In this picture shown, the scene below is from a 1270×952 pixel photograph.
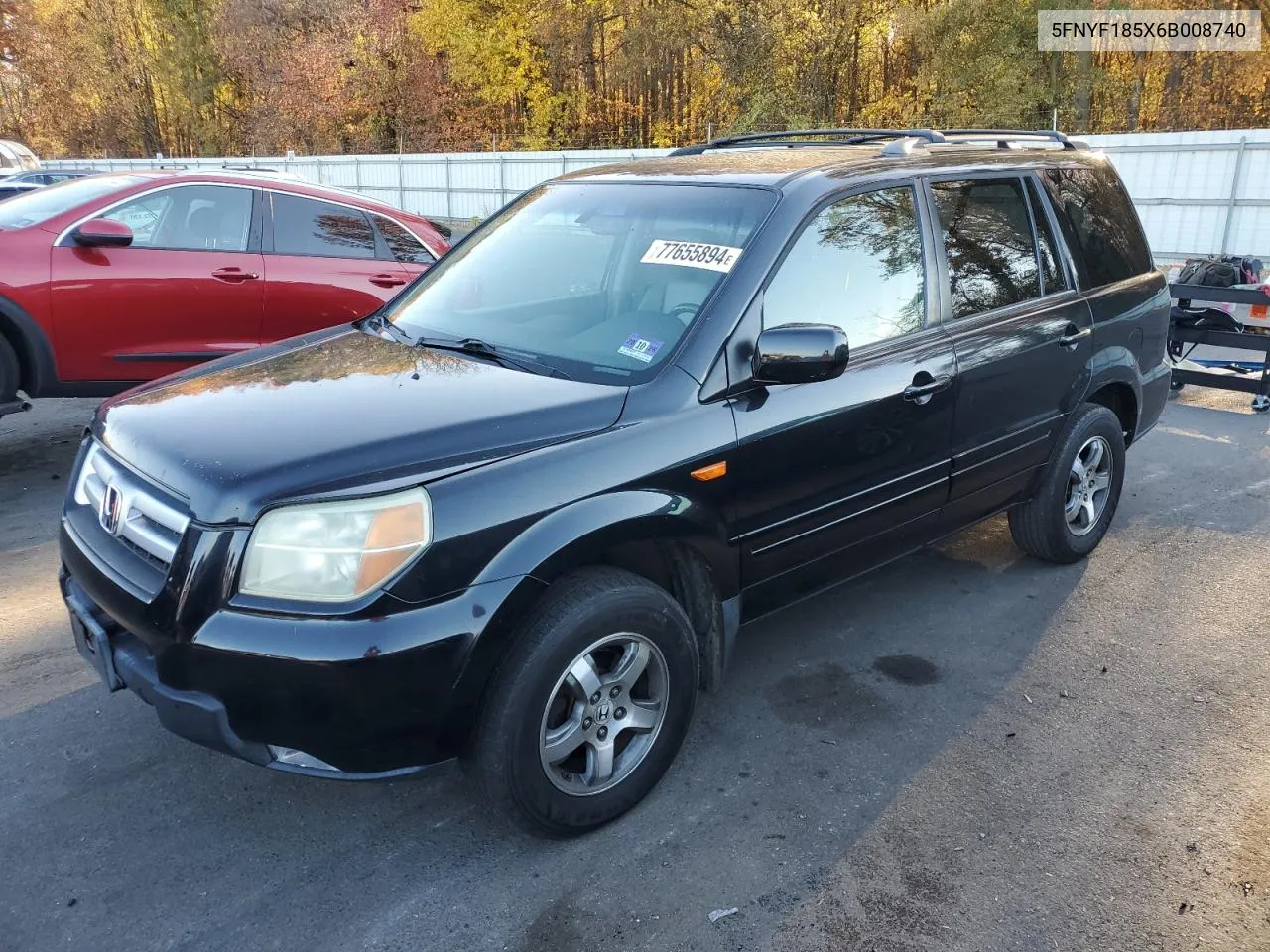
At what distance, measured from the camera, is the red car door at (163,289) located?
5.91m

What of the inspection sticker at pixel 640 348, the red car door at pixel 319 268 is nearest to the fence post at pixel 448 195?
the red car door at pixel 319 268

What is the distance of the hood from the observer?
2420 millimetres

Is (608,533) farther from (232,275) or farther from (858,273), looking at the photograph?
(232,275)

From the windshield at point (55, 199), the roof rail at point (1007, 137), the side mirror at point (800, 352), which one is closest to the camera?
the side mirror at point (800, 352)

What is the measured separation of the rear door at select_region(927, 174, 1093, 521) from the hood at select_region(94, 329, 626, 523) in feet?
5.45

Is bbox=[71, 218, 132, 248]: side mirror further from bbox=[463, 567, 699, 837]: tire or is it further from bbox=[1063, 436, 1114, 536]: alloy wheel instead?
bbox=[1063, 436, 1114, 536]: alloy wheel

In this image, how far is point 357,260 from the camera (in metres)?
6.95

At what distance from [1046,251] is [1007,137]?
2.58ft

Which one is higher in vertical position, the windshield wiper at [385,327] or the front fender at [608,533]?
the windshield wiper at [385,327]

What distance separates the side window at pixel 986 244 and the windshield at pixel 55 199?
5.04 meters

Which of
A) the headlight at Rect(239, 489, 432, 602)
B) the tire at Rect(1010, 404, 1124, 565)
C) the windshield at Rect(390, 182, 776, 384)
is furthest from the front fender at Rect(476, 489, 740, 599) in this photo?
the tire at Rect(1010, 404, 1124, 565)

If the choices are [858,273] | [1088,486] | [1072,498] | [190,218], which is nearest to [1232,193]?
[1088,486]

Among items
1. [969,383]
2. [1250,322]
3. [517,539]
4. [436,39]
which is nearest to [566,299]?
[517,539]

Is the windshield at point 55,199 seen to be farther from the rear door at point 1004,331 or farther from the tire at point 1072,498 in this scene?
the tire at point 1072,498
